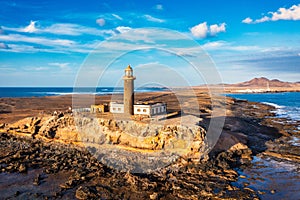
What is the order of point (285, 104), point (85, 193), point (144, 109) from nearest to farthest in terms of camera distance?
point (85, 193)
point (144, 109)
point (285, 104)

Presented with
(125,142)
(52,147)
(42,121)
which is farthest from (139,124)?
(42,121)

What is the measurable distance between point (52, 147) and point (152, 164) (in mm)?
11230

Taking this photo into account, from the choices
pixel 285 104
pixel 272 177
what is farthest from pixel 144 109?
pixel 285 104

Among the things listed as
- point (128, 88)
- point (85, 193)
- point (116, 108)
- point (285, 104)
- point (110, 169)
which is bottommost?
point (85, 193)

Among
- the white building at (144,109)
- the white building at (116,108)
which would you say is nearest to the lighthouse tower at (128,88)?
the white building at (144,109)

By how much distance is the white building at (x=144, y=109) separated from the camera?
25.5m

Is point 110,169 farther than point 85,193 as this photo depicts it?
Yes

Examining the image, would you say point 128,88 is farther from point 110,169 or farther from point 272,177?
point 272,177

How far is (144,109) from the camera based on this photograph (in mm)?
25547

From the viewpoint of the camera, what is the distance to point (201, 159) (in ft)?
68.4

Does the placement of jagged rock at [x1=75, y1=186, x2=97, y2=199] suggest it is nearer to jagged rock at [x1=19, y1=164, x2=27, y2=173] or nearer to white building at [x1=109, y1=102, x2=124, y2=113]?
jagged rock at [x1=19, y1=164, x2=27, y2=173]

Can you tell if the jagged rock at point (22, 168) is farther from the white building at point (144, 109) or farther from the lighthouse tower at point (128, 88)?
the lighthouse tower at point (128, 88)

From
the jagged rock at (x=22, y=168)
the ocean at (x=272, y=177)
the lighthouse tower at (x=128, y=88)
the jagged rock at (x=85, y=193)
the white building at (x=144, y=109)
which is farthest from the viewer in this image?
the white building at (x=144, y=109)

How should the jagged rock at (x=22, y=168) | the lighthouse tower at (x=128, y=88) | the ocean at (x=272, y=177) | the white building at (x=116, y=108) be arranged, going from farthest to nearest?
the white building at (x=116, y=108) → the lighthouse tower at (x=128, y=88) → the jagged rock at (x=22, y=168) → the ocean at (x=272, y=177)
